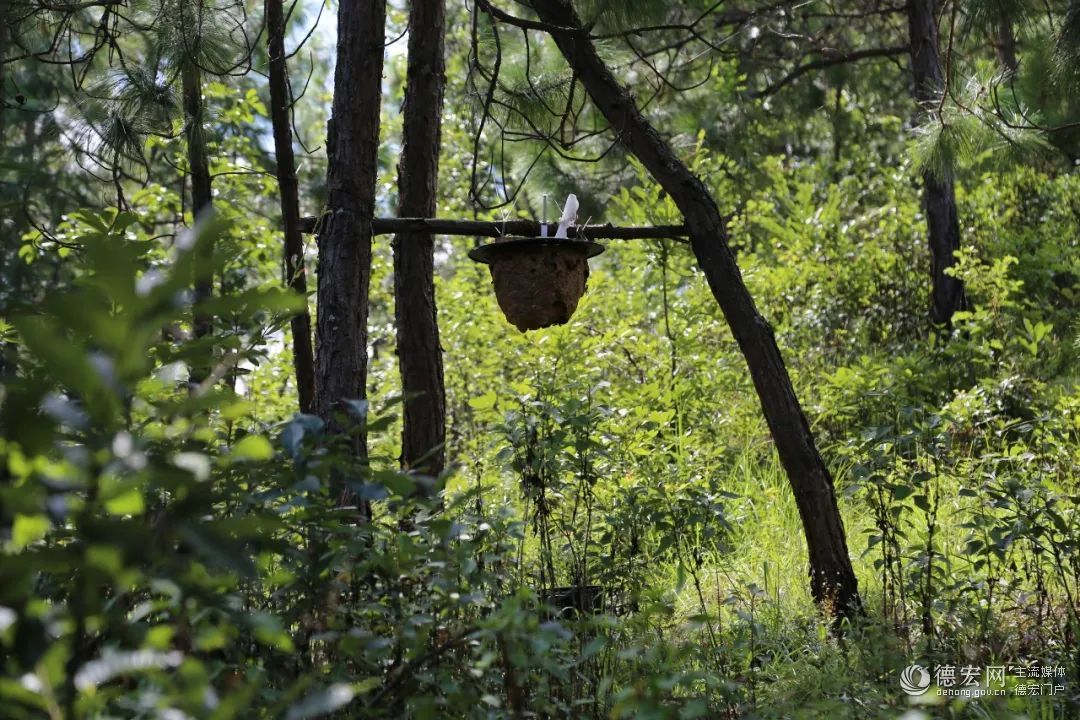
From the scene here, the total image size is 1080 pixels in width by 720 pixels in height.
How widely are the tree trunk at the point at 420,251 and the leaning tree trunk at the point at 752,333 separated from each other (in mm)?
425

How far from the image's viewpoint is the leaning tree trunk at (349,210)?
2627 millimetres

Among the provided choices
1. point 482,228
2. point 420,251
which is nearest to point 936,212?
point 420,251

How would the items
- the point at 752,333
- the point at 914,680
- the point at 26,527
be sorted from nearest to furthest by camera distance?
the point at 26,527
the point at 914,680
the point at 752,333

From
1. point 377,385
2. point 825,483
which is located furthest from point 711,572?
point 377,385

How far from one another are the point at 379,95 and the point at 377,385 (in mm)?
4441

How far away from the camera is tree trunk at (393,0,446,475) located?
3.33 meters

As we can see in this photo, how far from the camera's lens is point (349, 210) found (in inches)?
106

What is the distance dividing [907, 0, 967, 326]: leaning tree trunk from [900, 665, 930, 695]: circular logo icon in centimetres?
469

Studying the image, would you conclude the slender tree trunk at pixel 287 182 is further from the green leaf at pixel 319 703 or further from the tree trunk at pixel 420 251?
the green leaf at pixel 319 703

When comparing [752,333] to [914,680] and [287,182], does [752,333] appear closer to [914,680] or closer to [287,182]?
[914,680]

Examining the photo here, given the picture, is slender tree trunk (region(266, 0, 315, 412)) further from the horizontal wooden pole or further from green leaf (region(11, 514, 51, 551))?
green leaf (region(11, 514, 51, 551))

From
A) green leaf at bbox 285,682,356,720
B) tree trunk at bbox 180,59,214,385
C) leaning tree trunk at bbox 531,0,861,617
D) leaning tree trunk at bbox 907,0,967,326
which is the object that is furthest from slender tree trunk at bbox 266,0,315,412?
leaning tree trunk at bbox 907,0,967,326

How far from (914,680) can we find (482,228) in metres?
1.55

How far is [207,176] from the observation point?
4.09 m
